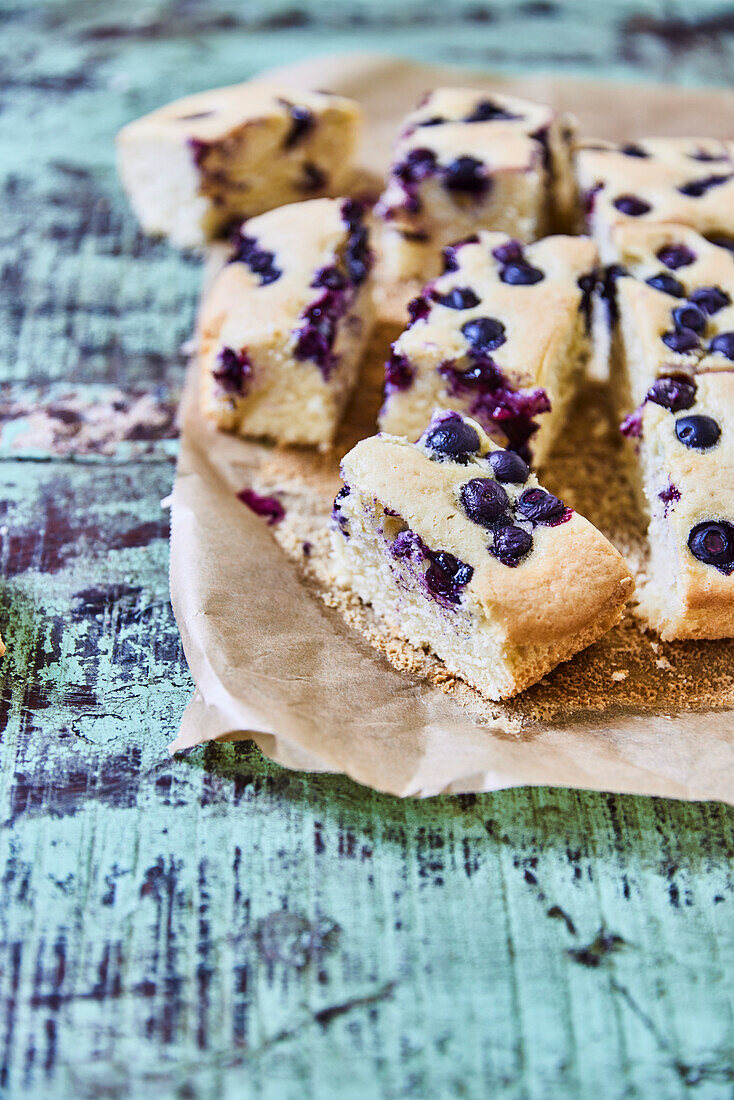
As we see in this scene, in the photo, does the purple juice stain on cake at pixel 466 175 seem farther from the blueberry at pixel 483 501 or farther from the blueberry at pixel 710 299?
the blueberry at pixel 483 501

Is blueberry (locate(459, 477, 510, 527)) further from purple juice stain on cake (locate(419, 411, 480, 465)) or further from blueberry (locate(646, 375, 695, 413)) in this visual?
blueberry (locate(646, 375, 695, 413))

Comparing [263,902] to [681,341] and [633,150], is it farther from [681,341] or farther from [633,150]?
[633,150]

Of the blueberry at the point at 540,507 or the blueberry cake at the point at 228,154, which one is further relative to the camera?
the blueberry cake at the point at 228,154

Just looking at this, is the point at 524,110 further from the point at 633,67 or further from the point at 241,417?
the point at 241,417

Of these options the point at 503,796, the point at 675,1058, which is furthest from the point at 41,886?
the point at 675,1058

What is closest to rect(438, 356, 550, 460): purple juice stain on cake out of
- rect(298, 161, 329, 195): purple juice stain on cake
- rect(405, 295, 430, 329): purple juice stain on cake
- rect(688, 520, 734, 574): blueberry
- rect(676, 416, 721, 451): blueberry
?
rect(405, 295, 430, 329): purple juice stain on cake

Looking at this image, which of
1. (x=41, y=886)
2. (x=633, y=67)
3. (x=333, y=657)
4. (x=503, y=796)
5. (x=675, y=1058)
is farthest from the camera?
(x=633, y=67)

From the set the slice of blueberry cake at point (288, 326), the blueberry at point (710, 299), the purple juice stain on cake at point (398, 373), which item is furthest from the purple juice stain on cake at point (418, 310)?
the blueberry at point (710, 299)
